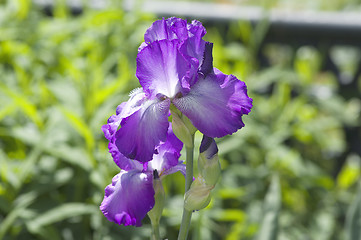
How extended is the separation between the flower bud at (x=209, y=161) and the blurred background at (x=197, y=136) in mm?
425

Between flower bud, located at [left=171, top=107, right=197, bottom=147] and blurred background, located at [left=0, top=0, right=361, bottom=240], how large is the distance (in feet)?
1.52

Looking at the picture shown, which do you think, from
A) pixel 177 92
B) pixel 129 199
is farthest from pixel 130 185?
pixel 177 92

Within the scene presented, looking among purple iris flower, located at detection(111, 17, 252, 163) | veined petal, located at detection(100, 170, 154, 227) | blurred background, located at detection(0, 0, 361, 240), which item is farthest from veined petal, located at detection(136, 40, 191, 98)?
blurred background, located at detection(0, 0, 361, 240)

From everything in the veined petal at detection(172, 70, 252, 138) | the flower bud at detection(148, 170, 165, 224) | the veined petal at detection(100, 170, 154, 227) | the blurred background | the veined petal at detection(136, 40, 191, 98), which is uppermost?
the veined petal at detection(136, 40, 191, 98)

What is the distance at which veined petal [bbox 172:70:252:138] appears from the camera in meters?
0.59

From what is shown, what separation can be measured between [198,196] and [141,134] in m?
0.14

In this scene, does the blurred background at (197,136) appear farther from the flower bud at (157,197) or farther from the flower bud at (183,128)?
the flower bud at (183,128)

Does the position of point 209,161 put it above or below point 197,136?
above

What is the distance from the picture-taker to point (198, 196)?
2.18 ft

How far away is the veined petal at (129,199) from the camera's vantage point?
2.02ft

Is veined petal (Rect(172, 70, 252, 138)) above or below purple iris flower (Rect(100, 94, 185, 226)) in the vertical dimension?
above

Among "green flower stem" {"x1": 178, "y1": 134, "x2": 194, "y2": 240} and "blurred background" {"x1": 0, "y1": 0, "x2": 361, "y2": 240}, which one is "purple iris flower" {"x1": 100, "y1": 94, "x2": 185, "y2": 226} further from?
"blurred background" {"x1": 0, "y1": 0, "x2": 361, "y2": 240}

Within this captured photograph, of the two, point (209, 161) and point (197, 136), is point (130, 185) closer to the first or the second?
point (209, 161)

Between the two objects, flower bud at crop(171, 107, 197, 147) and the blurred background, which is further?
the blurred background
